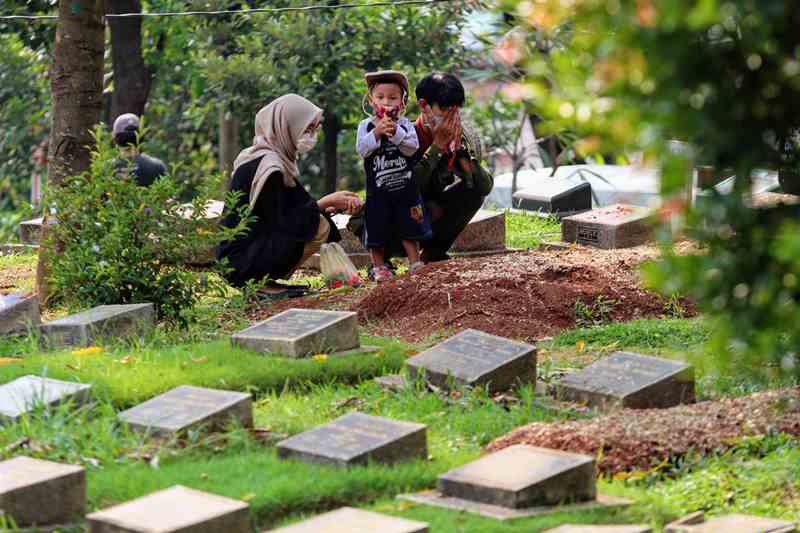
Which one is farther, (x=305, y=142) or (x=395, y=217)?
(x=395, y=217)

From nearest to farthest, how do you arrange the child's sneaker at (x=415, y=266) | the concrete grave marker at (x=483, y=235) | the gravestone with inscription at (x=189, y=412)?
the gravestone with inscription at (x=189, y=412) → the child's sneaker at (x=415, y=266) → the concrete grave marker at (x=483, y=235)

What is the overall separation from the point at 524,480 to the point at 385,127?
204 inches

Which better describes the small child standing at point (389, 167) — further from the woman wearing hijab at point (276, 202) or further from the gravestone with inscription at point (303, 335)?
the gravestone with inscription at point (303, 335)

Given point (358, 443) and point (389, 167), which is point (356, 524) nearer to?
point (358, 443)

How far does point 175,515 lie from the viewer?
4871mm

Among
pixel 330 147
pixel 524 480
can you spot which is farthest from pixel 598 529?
pixel 330 147

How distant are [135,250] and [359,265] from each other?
11.2 ft

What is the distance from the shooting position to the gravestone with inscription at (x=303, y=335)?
7699mm

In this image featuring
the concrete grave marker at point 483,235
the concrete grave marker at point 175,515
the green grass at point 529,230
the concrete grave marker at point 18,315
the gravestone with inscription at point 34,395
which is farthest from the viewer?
the green grass at point 529,230

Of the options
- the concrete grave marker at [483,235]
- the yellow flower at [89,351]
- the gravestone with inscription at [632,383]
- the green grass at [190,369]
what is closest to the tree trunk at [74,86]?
the yellow flower at [89,351]

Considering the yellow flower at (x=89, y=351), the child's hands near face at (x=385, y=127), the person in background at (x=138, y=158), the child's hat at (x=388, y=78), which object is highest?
the child's hat at (x=388, y=78)

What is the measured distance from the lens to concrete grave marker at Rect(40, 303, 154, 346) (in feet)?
26.8

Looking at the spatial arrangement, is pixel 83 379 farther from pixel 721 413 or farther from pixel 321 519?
pixel 721 413

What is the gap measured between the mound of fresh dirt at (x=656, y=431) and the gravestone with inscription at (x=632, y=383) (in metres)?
0.15
